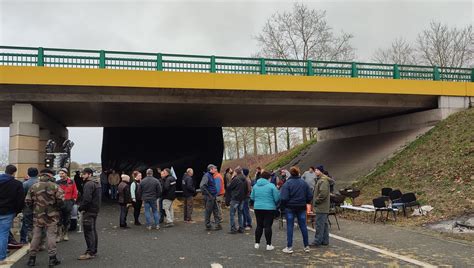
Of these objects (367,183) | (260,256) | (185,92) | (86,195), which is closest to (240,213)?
(260,256)

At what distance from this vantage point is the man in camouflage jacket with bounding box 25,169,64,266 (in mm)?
6758

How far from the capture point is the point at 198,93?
54.9ft

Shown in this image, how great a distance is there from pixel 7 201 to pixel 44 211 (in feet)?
2.55

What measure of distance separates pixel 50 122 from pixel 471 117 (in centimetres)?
1897

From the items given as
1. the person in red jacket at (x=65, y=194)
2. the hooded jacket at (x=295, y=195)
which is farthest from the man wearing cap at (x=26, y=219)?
the hooded jacket at (x=295, y=195)

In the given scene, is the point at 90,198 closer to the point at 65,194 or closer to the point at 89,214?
the point at 89,214

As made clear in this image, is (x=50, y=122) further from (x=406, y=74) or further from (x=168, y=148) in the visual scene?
(x=406, y=74)

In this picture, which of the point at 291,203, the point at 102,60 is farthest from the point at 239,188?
the point at 102,60

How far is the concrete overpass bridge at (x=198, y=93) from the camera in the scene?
14.8 metres

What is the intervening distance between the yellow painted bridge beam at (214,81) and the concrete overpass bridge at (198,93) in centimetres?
3

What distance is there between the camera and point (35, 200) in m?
6.77

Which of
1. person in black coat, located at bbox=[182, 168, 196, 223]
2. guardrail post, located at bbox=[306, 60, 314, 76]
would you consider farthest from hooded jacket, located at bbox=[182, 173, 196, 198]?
guardrail post, located at bbox=[306, 60, 314, 76]

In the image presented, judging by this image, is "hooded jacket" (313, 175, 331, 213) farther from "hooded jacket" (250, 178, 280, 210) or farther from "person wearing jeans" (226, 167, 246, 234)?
"person wearing jeans" (226, 167, 246, 234)

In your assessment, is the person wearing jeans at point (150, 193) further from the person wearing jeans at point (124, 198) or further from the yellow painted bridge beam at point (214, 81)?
the yellow painted bridge beam at point (214, 81)
